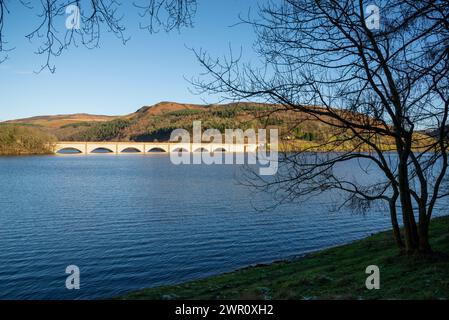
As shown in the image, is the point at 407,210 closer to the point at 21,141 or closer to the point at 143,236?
the point at 143,236

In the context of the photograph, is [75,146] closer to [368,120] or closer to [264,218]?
[264,218]

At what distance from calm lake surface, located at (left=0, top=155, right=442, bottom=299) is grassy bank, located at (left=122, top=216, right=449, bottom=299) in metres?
3.77

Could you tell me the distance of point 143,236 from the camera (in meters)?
27.7

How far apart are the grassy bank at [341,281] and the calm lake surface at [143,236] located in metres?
3.77

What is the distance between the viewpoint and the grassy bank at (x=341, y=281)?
940 centimetres

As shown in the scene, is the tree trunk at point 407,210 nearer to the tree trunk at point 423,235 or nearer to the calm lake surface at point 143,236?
the tree trunk at point 423,235

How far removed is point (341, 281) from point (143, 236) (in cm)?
1852

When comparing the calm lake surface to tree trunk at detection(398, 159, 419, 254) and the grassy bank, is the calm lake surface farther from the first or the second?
tree trunk at detection(398, 159, 419, 254)

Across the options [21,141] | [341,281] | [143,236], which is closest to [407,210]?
[341,281]

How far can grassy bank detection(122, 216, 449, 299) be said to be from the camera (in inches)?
370

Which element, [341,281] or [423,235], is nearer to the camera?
[341,281]

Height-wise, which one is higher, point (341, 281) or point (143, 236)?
point (341, 281)

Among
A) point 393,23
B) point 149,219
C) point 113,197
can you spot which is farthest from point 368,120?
point 113,197

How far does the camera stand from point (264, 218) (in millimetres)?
33781
